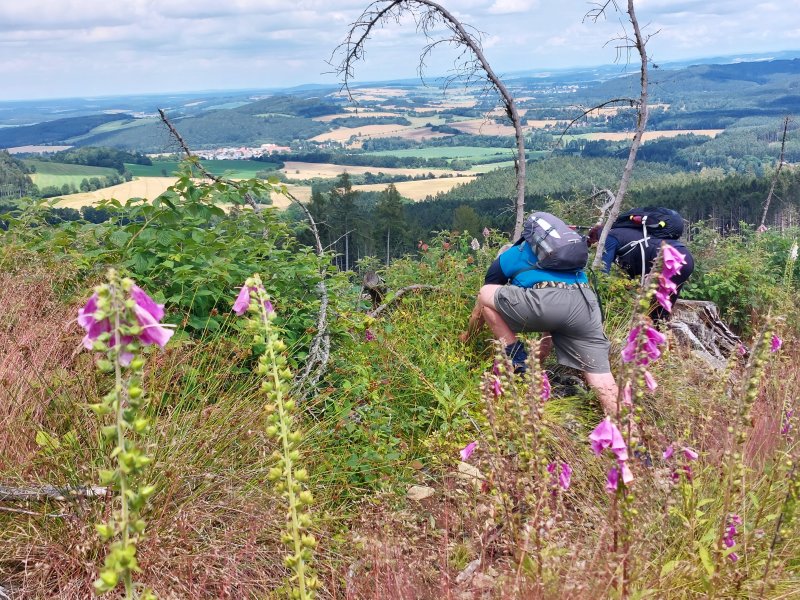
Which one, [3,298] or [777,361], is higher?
[3,298]

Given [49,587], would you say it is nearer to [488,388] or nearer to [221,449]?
[221,449]

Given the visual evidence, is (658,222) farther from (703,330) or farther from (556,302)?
(556,302)

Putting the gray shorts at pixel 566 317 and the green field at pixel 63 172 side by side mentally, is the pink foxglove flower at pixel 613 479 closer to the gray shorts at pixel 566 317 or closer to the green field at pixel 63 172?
the gray shorts at pixel 566 317

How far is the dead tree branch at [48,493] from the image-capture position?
8.87ft

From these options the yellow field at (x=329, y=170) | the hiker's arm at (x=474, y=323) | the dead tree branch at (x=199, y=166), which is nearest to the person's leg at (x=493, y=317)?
the hiker's arm at (x=474, y=323)

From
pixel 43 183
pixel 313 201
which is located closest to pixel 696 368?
pixel 313 201

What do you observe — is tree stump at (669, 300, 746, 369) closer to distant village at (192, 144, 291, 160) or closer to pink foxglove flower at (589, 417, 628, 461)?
pink foxglove flower at (589, 417, 628, 461)

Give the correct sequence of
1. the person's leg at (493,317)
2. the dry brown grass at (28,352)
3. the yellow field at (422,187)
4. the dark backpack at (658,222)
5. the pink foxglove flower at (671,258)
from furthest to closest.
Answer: the yellow field at (422,187) < the dark backpack at (658,222) < the person's leg at (493,317) < the dry brown grass at (28,352) < the pink foxglove flower at (671,258)

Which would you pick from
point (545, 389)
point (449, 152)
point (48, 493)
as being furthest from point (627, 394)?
point (449, 152)

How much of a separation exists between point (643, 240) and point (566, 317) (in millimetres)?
2149

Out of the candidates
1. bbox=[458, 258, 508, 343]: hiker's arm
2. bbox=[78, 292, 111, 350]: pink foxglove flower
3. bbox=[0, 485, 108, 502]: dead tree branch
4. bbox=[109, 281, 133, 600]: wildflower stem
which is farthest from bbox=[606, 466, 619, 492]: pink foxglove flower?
bbox=[458, 258, 508, 343]: hiker's arm

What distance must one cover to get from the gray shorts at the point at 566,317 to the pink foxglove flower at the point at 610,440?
9.38 feet

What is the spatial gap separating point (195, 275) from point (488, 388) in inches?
115

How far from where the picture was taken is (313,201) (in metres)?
48.2
